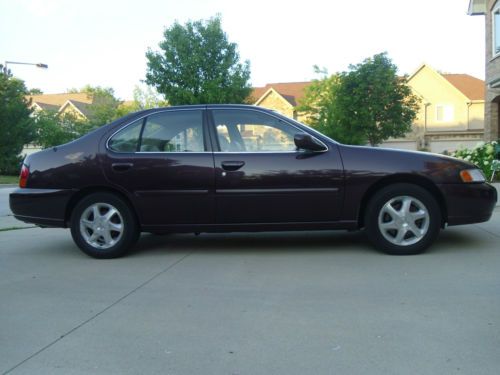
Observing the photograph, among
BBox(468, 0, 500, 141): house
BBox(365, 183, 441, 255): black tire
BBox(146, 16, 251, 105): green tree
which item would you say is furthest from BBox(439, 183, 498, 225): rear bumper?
BBox(146, 16, 251, 105): green tree

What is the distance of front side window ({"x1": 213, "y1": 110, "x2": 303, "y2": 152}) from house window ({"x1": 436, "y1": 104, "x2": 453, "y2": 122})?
4177cm

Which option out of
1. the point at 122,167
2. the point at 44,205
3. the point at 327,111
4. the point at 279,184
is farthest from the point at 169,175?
the point at 327,111

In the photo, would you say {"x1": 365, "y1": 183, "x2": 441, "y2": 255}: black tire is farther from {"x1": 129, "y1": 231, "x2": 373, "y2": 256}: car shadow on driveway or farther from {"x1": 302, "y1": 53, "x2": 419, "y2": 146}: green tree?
{"x1": 302, "y1": 53, "x2": 419, "y2": 146}: green tree

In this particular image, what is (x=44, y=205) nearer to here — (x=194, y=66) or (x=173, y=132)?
(x=173, y=132)

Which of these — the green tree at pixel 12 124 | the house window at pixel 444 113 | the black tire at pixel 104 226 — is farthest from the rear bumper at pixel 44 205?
the house window at pixel 444 113

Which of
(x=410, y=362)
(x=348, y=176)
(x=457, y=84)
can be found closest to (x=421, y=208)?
(x=348, y=176)

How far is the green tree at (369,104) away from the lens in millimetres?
29484

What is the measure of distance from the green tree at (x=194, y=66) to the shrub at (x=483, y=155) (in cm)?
2037

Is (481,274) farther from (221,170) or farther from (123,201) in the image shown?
(123,201)

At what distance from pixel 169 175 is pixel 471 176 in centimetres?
324

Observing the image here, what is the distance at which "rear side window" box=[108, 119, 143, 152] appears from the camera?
5676 millimetres

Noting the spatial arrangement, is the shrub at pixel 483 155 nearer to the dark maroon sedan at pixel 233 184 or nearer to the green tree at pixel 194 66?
the dark maroon sedan at pixel 233 184

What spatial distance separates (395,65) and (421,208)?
27086 mm

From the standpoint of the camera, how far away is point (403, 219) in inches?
210
